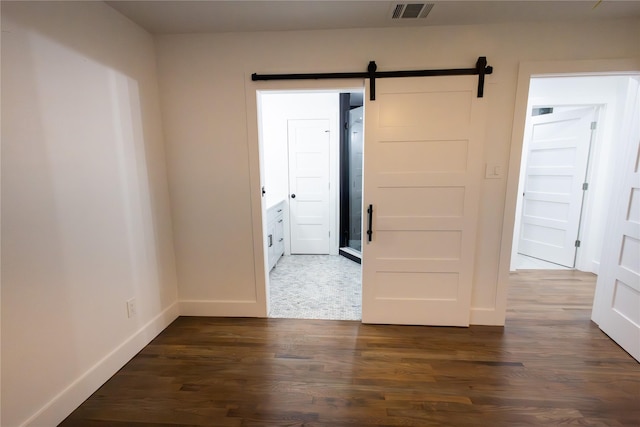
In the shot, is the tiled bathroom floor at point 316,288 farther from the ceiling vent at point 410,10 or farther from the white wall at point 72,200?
the ceiling vent at point 410,10

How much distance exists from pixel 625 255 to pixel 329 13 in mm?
2776

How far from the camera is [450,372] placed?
6.24ft

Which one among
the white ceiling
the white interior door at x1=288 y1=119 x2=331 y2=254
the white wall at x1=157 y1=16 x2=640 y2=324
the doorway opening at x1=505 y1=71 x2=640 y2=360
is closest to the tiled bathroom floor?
the white interior door at x1=288 y1=119 x2=331 y2=254

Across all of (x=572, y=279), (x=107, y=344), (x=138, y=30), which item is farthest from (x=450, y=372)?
(x=138, y=30)

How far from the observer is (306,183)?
433 cm

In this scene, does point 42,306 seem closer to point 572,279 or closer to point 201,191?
point 201,191

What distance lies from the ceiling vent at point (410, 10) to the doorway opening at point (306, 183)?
6.13ft

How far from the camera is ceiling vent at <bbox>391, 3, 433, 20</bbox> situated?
5.92 feet

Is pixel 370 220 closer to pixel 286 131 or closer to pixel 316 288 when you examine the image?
pixel 316 288

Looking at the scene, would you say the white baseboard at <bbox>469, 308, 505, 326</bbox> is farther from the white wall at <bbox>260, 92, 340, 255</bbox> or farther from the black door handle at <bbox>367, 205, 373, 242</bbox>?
the white wall at <bbox>260, 92, 340, 255</bbox>

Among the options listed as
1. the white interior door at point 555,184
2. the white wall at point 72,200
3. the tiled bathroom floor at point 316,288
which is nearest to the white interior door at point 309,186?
the tiled bathroom floor at point 316,288

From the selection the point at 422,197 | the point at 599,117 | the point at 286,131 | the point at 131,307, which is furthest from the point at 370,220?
the point at 599,117

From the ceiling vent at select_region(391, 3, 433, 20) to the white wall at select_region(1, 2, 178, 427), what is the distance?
1.82m

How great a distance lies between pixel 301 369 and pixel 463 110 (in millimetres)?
2181
